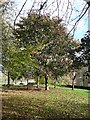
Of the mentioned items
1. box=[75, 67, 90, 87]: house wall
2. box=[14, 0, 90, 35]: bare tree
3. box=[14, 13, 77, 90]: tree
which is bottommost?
box=[75, 67, 90, 87]: house wall

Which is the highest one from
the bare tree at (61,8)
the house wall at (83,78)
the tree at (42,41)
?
the tree at (42,41)

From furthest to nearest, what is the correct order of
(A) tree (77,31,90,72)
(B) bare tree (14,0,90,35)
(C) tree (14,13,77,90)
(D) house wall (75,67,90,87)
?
(C) tree (14,13,77,90)
(D) house wall (75,67,90,87)
(A) tree (77,31,90,72)
(B) bare tree (14,0,90,35)

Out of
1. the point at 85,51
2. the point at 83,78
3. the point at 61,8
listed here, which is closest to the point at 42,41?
the point at 83,78

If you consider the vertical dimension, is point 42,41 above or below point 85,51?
above

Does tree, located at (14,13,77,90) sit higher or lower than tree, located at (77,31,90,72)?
higher

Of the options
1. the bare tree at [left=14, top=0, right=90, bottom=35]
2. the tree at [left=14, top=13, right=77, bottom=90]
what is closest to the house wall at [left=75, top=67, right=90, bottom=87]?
the tree at [left=14, top=13, right=77, bottom=90]

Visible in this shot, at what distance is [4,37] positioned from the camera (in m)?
2.50

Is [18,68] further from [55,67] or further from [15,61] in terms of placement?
[55,67]

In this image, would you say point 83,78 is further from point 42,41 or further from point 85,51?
point 42,41

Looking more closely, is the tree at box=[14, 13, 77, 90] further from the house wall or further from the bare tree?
the bare tree

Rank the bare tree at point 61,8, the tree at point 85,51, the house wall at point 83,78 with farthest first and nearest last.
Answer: the house wall at point 83,78, the tree at point 85,51, the bare tree at point 61,8

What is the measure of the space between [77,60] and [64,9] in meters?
2.08

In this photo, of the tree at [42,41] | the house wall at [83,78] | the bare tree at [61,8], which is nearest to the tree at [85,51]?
the house wall at [83,78]

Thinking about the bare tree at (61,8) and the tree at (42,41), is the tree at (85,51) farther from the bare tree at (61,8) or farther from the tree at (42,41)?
the bare tree at (61,8)
